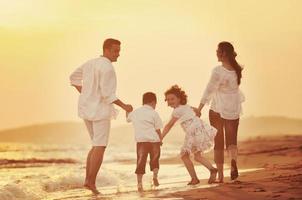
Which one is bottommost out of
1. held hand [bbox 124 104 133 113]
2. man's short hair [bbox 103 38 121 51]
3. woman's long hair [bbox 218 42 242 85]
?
held hand [bbox 124 104 133 113]

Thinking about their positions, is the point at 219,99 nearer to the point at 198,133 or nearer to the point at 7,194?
the point at 198,133

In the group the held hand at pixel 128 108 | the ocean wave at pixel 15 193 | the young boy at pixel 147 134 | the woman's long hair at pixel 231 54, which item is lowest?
the ocean wave at pixel 15 193

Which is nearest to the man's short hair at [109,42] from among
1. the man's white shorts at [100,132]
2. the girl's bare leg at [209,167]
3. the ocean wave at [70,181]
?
the man's white shorts at [100,132]

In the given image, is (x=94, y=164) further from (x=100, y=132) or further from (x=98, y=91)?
(x=98, y=91)

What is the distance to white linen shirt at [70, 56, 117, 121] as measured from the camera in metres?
8.55

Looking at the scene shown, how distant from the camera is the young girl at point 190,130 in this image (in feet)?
30.7

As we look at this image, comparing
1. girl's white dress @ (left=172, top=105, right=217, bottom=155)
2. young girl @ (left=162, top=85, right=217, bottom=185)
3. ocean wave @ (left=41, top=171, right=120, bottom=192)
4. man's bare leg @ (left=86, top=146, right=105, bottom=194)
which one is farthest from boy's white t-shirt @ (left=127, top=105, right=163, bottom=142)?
ocean wave @ (left=41, top=171, right=120, bottom=192)

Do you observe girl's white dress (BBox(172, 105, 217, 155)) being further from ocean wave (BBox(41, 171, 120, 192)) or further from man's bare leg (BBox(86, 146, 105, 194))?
ocean wave (BBox(41, 171, 120, 192))

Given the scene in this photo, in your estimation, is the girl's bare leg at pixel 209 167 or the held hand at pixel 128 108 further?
the girl's bare leg at pixel 209 167

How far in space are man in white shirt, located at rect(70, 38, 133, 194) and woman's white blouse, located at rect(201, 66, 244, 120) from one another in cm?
128

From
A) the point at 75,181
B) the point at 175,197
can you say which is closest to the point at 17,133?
the point at 75,181

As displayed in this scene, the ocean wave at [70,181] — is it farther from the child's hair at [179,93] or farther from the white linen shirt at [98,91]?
the child's hair at [179,93]

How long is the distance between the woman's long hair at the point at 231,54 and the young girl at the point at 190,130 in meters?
0.95

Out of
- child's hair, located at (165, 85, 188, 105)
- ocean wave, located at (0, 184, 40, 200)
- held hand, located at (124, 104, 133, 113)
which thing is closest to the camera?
held hand, located at (124, 104, 133, 113)
